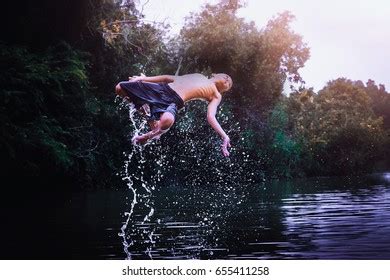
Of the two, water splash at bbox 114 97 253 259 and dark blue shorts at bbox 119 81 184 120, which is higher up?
dark blue shorts at bbox 119 81 184 120

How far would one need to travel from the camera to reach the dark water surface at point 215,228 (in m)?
4.38

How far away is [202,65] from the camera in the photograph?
11531 mm

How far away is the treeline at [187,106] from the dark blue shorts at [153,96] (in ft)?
7.03

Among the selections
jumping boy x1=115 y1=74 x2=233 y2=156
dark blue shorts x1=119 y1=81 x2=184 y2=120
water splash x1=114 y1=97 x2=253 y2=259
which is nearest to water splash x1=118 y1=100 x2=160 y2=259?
water splash x1=114 y1=97 x2=253 y2=259

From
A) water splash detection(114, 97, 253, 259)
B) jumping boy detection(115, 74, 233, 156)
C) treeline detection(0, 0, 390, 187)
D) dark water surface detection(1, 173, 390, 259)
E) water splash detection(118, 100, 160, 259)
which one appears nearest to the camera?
dark water surface detection(1, 173, 390, 259)

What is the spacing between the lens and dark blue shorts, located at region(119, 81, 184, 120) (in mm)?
6535

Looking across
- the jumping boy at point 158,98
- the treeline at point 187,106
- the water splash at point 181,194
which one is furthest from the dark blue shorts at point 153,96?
the treeline at point 187,106

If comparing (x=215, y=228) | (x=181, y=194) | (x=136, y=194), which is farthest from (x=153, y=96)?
(x=136, y=194)

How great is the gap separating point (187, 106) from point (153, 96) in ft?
16.5

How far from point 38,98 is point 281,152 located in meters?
4.82

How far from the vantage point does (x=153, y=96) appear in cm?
656

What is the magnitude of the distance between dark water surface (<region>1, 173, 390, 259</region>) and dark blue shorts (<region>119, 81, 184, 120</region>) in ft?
3.62

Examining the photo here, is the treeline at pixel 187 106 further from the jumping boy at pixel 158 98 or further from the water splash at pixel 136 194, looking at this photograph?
the jumping boy at pixel 158 98

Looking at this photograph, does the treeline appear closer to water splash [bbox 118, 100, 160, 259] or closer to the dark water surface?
water splash [bbox 118, 100, 160, 259]
